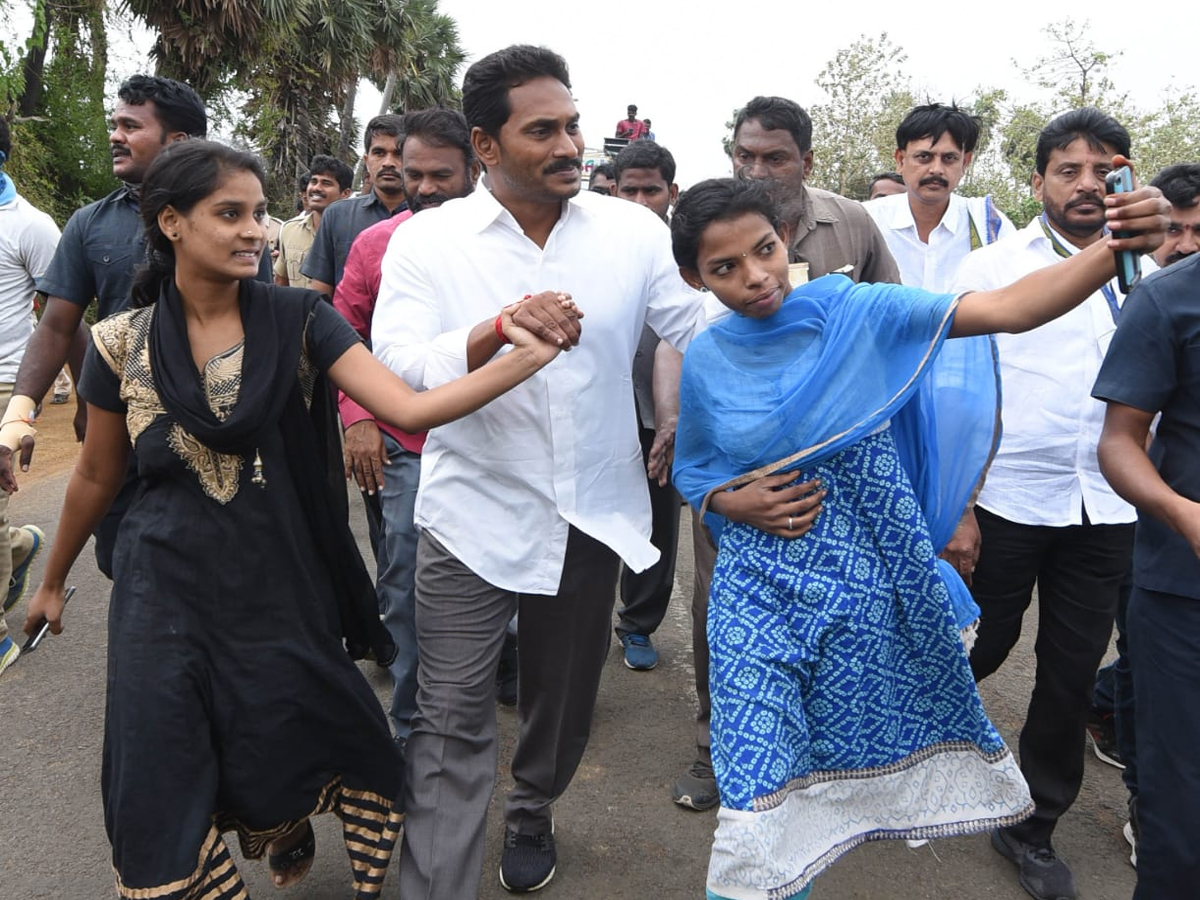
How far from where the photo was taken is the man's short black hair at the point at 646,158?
207 inches

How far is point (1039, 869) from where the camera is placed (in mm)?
2998

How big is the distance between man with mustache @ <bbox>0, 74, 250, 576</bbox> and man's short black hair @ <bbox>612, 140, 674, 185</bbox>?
86.4 inches

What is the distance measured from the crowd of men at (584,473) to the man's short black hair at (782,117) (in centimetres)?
1

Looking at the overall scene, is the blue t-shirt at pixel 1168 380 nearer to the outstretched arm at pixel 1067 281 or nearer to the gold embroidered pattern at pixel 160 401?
the outstretched arm at pixel 1067 281

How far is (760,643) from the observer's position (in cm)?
231

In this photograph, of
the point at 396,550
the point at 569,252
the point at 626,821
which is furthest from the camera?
the point at 396,550

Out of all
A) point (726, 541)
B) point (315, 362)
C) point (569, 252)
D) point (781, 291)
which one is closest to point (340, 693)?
point (315, 362)

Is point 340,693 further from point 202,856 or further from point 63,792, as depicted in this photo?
point 63,792

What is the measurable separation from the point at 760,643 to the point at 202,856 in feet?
4.54

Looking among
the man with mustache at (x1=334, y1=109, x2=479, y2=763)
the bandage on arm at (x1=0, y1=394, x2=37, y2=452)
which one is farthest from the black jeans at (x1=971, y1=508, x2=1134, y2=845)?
the bandage on arm at (x1=0, y1=394, x2=37, y2=452)

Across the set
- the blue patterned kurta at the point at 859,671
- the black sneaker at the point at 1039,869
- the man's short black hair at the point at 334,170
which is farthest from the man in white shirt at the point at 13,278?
the black sneaker at the point at 1039,869

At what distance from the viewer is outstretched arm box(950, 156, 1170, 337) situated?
1906 mm

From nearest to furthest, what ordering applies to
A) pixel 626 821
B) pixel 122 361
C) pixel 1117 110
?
pixel 122 361 → pixel 626 821 → pixel 1117 110

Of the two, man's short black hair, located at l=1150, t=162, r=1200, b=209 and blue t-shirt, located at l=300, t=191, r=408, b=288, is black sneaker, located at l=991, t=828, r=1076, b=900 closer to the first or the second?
man's short black hair, located at l=1150, t=162, r=1200, b=209
